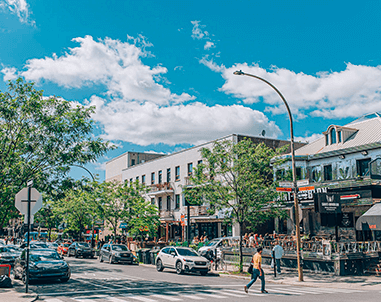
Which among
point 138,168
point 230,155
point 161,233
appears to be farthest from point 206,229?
point 230,155

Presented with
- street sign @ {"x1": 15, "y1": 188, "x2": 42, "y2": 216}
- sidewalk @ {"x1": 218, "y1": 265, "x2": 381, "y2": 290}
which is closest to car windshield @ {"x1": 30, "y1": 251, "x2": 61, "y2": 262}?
street sign @ {"x1": 15, "y1": 188, "x2": 42, "y2": 216}

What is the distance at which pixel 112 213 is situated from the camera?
3875 centimetres

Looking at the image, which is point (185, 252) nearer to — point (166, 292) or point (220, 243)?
point (220, 243)

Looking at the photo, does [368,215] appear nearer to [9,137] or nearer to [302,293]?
[302,293]

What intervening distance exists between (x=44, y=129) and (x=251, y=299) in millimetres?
11980

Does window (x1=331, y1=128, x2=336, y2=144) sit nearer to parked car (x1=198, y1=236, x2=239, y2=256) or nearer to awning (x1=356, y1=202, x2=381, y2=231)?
parked car (x1=198, y1=236, x2=239, y2=256)

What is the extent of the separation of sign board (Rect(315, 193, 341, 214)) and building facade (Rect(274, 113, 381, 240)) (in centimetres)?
122

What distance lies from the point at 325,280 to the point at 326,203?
4708 mm

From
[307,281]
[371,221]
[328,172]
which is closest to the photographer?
[307,281]

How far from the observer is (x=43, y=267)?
57.6 ft

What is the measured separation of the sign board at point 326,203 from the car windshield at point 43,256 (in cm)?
1370

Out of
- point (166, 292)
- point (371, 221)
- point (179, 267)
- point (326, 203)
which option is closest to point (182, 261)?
point (179, 267)

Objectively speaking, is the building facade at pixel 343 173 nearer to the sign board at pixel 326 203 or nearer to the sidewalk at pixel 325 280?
the sign board at pixel 326 203

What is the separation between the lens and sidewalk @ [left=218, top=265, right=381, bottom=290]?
58.8 feet
